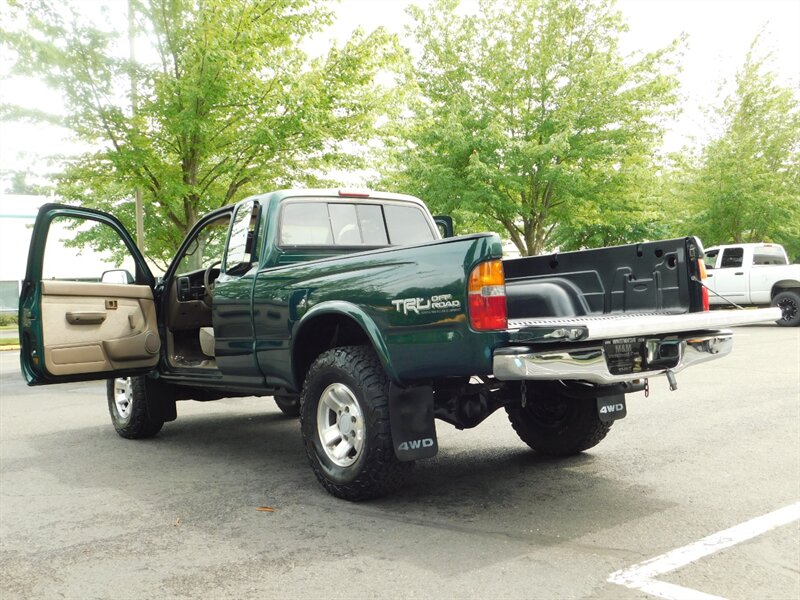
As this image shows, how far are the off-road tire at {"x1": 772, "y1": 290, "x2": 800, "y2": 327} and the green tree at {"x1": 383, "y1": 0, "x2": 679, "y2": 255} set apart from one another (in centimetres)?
535

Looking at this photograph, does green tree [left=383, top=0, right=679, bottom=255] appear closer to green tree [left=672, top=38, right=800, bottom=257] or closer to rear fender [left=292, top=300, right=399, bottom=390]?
green tree [left=672, top=38, right=800, bottom=257]

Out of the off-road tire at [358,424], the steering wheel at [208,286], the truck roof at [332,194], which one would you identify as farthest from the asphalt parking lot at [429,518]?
the truck roof at [332,194]

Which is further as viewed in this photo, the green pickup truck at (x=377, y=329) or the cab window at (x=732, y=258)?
the cab window at (x=732, y=258)

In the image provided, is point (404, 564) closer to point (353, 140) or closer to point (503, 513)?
point (503, 513)

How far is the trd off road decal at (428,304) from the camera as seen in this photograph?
13.2 ft

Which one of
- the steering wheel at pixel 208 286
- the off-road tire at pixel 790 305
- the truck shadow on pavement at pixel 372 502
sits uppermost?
the steering wheel at pixel 208 286

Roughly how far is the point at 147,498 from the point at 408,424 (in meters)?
1.89

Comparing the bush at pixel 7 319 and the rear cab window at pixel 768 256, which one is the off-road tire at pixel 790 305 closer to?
the rear cab window at pixel 768 256

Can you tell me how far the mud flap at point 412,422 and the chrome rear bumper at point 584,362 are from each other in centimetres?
65

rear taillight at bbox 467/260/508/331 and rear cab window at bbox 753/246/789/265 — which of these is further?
rear cab window at bbox 753/246/789/265

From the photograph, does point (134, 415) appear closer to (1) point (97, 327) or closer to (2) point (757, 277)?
(1) point (97, 327)

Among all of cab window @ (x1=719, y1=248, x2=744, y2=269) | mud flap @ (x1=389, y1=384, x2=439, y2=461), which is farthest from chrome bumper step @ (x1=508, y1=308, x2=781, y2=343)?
cab window @ (x1=719, y1=248, x2=744, y2=269)

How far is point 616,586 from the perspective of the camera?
127 inches

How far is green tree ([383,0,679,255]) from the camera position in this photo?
20438mm
